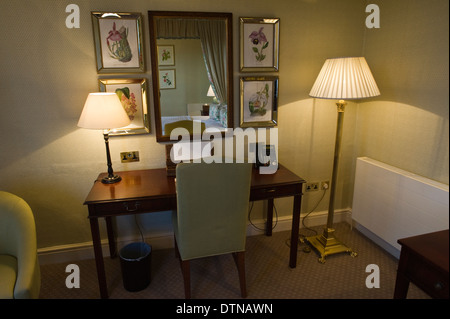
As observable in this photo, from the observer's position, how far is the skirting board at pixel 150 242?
2.24m

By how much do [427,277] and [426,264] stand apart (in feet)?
0.18

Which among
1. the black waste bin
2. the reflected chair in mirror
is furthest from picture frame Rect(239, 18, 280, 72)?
the black waste bin

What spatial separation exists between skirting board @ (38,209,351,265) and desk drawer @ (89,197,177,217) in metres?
0.65

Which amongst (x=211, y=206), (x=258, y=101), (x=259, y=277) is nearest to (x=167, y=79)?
(x=258, y=101)

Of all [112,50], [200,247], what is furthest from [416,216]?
[112,50]

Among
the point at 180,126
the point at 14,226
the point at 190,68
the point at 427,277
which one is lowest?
the point at 14,226

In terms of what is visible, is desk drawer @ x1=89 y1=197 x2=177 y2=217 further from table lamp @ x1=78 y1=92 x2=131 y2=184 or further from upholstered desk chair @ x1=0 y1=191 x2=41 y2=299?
table lamp @ x1=78 y1=92 x2=131 y2=184

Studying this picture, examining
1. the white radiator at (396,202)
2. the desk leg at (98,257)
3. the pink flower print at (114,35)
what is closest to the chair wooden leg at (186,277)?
the desk leg at (98,257)

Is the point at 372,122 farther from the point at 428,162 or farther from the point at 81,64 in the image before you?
the point at 81,64

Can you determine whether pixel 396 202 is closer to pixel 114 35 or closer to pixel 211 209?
pixel 211 209

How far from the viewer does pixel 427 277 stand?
100 cm

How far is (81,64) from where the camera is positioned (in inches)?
76.6

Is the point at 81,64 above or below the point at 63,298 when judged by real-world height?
above
